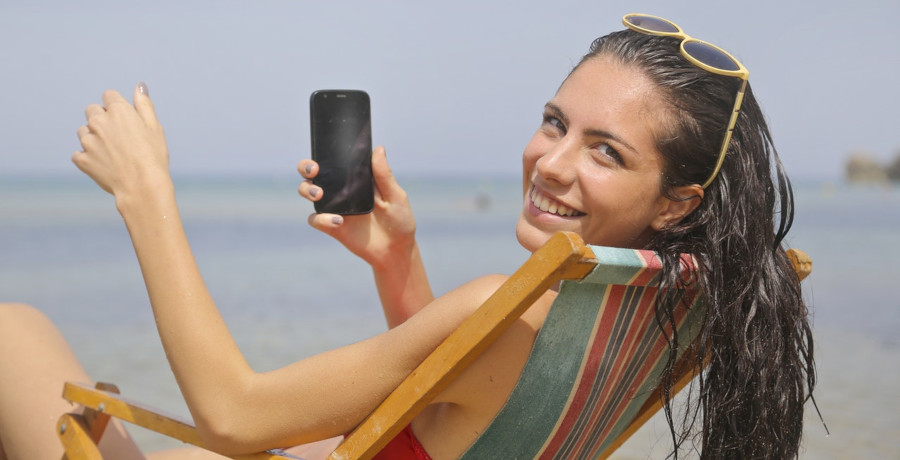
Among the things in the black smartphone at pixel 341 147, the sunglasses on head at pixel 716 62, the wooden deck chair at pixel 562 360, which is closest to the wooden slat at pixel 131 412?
the wooden deck chair at pixel 562 360

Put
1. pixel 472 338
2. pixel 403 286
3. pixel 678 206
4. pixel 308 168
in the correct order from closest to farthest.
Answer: pixel 472 338 < pixel 678 206 < pixel 308 168 < pixel 403 286

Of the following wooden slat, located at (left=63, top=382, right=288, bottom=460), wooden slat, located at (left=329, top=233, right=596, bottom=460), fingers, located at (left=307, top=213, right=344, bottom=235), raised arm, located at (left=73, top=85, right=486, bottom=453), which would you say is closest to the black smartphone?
fingers, located at (left=307, top=213, right=344, bottom=235)

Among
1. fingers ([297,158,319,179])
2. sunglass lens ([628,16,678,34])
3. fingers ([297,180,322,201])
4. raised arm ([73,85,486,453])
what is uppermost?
sunglass lens ([628,16,678,34])

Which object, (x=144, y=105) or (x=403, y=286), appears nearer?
(x=144, y=105)

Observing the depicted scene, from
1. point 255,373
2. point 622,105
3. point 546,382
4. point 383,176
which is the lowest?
point 546,382

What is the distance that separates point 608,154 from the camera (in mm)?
1938

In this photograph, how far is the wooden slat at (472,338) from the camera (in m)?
1.53

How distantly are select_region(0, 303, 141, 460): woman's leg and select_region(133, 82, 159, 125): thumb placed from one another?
2.67 ft

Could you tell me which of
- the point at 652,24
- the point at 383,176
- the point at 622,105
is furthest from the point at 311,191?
the point at 652,24

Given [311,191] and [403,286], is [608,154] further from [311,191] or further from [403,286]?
[403,286]

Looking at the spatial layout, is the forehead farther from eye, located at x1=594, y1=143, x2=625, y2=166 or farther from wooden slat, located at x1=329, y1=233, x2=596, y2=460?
wooden slat, located at x1=329, y1=233, x2=596, y2=460

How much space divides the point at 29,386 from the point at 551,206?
1457mm

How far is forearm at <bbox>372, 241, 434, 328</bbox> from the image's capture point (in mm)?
2682

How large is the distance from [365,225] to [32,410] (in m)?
1.01
